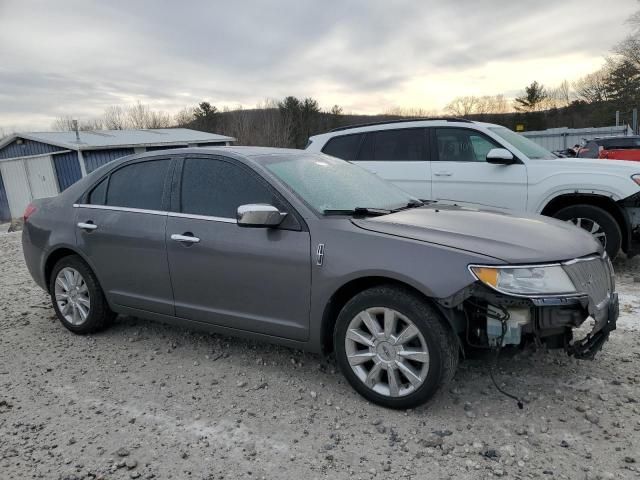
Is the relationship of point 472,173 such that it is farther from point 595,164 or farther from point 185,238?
point 185,238

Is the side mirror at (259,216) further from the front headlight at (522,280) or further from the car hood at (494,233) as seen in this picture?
the front headlight at (522,280)

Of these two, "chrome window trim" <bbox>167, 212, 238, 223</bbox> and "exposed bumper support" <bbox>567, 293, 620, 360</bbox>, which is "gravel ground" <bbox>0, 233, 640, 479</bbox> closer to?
"exposed bumper support" <bbox>567, 293, 620, 360</bbox>

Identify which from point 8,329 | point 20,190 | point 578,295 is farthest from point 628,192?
point 20,190

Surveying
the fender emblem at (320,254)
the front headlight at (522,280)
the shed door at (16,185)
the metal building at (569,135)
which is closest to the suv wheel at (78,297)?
the fender emblem at (320,254)

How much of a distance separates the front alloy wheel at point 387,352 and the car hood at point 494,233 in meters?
0.53

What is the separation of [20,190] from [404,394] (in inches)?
1023

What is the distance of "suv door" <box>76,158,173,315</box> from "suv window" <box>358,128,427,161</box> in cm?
377

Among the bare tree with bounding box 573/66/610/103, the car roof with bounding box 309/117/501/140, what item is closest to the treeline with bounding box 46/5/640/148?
the bare tree with bounding box 573/66/610/103

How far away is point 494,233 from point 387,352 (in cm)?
98

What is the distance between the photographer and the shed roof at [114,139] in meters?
22.6

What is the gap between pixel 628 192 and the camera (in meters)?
5.42

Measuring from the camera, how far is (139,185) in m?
4.14

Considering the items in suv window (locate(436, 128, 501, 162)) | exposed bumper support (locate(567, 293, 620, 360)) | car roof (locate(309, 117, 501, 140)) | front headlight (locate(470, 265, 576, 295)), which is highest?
car roof (locate(309, 117, 501, 140))

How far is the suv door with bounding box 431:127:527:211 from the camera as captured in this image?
610cm
